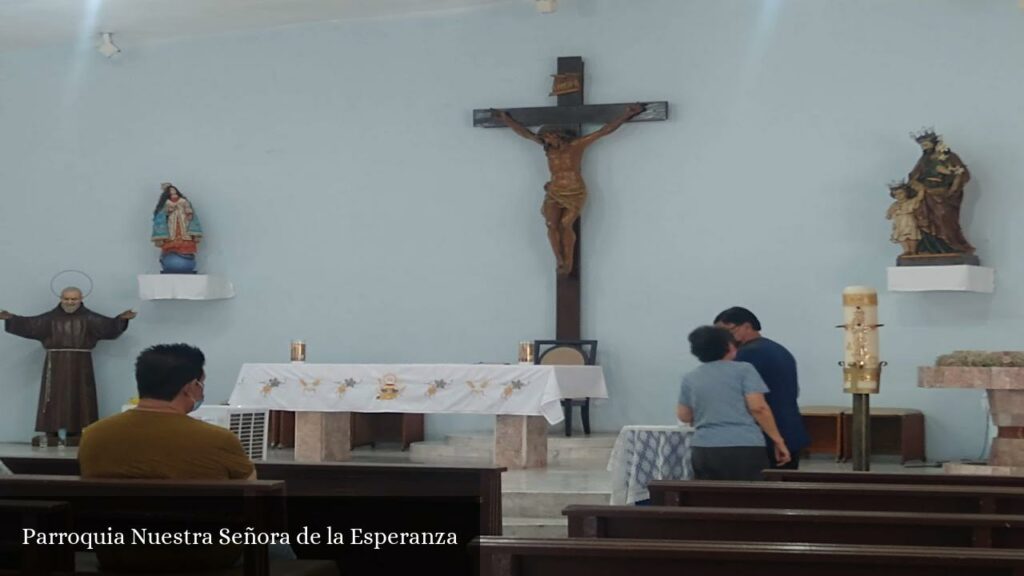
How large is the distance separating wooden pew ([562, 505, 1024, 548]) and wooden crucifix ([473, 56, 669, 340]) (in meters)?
6.71

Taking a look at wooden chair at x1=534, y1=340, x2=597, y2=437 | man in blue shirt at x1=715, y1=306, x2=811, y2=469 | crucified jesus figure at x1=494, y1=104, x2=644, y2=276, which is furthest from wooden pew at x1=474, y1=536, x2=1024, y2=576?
crucified jesus figure at x1=494, y1=104, x2=644, y2=276

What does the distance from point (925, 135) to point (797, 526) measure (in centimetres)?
651

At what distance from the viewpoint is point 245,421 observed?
8734 millimetres

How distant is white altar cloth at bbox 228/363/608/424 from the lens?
818 cm

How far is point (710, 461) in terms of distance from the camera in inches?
222

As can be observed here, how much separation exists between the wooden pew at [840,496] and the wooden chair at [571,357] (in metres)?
5.47

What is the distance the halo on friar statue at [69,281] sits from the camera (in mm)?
11664

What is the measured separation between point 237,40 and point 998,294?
6.47 meters

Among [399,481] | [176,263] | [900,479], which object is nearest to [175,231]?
[176,263]

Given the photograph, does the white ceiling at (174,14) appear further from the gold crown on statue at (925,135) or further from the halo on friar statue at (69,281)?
the gold crown on statue at (925,135)

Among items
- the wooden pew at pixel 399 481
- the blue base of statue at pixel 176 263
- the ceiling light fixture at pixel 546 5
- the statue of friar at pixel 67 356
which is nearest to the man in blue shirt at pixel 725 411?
the wooden pew at pixel 399 481

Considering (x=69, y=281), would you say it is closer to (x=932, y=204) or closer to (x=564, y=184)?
(x=564, y=184)

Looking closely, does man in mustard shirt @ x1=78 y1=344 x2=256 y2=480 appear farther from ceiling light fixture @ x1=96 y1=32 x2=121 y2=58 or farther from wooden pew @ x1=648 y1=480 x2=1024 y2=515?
ceiling light fixture @ x1=96 y1=32 x2=121 y2=58

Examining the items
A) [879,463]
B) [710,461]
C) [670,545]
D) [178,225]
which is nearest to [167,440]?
[670,545]
